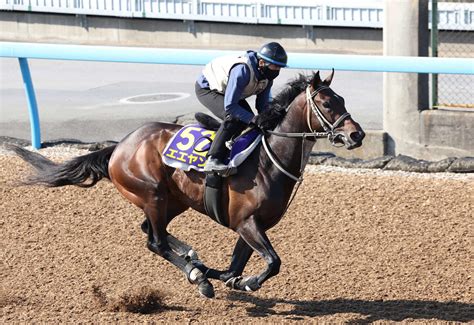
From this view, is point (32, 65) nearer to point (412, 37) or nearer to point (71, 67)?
point (71, 67)

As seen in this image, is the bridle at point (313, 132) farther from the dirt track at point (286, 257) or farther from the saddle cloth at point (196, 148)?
the dirt track at point (286, 257)

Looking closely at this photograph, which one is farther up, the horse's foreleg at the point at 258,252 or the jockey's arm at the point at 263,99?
the jockey's arm at the point at 263,99

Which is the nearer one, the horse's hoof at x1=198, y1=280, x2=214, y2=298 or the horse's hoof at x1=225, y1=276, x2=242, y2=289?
the horse's hoof at x1=225, y1=276, x2=242, y2=289

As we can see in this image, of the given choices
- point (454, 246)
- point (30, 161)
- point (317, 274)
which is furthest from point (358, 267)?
point (30, 161)

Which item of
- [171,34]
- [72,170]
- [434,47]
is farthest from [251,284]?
[171,34]

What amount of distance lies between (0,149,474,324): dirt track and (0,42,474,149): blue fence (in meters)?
0.99

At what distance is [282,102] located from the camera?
679 centimetres

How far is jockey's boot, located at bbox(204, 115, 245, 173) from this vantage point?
22.0 feet

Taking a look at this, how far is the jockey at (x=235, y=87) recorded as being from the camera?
6.58 meters

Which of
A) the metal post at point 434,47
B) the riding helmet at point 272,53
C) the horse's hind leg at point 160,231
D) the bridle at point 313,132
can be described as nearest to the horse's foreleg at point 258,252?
the bridle at point 313,132

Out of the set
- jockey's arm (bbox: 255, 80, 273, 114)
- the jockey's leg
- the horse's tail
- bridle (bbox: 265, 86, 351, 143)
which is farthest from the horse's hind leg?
bridle (bbox: 265, 86, 351, 143)

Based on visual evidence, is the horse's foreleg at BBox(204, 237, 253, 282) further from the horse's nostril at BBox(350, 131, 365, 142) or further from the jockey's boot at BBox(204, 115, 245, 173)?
the horse's nostril at BBox(350, 131, 365, 142)

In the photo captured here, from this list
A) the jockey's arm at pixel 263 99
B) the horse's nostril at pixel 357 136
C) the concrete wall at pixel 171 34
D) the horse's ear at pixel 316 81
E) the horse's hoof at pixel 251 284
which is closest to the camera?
the horse's nostril at pixel 357 136

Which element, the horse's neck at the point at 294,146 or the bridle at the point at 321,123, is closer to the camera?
the bridle at the point at 321,123
